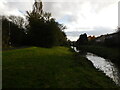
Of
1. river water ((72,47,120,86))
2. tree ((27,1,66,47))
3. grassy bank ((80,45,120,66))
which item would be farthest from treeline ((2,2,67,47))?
river water ((72,47,120,86))

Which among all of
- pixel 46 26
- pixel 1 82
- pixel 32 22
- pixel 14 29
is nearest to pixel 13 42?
pixel 14 29

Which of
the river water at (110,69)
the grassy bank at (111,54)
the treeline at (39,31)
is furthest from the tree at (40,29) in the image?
the river water at (110,69)

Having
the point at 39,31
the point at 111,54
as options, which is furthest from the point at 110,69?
the point at 39,31

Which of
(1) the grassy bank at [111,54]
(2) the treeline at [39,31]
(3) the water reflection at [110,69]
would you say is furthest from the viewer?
(2) the treeline at [39,31]

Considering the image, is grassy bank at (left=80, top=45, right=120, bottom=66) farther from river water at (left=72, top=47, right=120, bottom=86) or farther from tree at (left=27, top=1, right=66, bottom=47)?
tree at (left=27, top=1, right=66, bottom=47)

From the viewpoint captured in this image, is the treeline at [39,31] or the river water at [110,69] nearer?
the river water at [110,69]

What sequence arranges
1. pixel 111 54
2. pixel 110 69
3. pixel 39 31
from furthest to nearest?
pixel 39 31
pixel 111 54
pixel 110 69

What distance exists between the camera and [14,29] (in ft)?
190

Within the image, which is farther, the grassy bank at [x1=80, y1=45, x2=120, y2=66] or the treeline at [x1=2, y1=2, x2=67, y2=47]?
the treeline at [x1=2, y1=2, x2=67, y2=47]

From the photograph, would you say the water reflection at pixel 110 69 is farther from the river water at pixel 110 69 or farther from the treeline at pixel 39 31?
the treeline at pixel 39 31

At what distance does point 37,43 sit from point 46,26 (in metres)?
5.78

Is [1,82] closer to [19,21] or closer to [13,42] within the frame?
[13,42]

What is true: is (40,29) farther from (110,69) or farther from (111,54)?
(110,69)

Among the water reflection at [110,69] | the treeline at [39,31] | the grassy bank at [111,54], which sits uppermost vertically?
the treeline at [39,31]
